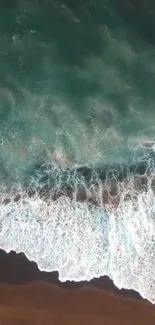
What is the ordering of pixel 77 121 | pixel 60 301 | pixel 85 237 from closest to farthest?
1. pixel 60 301
2. pixel 85 237
3. pixel 77 121

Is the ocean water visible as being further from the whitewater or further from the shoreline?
the shoreline

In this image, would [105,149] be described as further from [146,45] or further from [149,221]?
[146,45]

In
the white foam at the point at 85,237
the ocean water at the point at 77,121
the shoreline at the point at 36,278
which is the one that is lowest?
the shoreline at the point at 36,278

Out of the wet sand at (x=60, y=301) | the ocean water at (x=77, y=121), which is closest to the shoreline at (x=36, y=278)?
the wet sand at (x=60, y=301)

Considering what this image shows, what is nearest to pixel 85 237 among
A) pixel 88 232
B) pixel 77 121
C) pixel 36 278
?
pixel 88 232

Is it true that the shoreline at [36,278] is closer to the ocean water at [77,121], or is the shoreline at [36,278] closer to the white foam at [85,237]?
the white foam at [85,237]

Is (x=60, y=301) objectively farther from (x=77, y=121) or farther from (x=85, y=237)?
(x=77, y=121)
